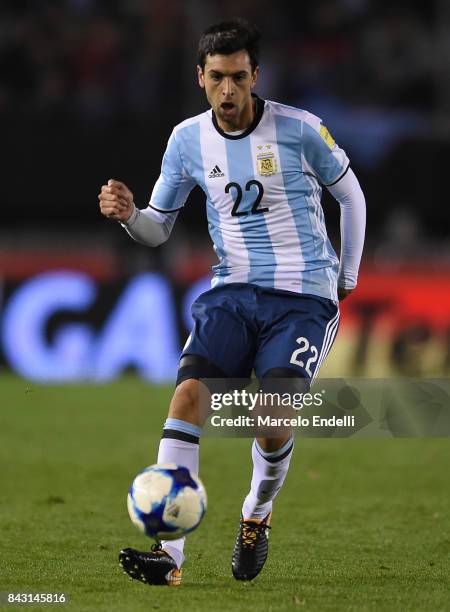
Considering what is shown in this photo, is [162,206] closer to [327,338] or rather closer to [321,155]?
[321,155]

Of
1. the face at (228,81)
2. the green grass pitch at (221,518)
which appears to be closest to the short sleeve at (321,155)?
the face at (228,81)

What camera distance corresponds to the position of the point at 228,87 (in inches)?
198

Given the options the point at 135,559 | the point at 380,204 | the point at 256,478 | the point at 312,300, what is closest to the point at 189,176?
the point at 312,300

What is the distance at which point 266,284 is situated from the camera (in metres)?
5.20

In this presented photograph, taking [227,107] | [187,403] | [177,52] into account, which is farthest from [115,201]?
[177,52]

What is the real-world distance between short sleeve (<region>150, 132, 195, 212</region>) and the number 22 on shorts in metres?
0.90

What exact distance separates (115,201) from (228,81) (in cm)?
66

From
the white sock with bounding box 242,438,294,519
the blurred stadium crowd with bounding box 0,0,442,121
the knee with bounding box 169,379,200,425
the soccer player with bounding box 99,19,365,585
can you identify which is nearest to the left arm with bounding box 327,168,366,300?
the soccer player with bounding box 99,19,365,585

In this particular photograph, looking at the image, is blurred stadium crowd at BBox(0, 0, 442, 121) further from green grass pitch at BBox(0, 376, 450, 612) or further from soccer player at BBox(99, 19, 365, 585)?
soccer player at BBox(99, 19, 365, 585)

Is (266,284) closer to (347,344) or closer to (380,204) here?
(347,344)

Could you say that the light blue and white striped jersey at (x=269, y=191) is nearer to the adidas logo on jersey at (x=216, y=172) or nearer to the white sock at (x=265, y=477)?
the adidas logo on jersey at (x=216, y=172)

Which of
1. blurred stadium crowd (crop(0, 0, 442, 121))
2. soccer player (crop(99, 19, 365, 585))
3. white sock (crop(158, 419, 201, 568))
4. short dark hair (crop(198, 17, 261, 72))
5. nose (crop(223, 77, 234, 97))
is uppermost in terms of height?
blurred stadium crowd (crop(0, 0, 442, 121))

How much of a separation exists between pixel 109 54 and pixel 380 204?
3.44 metres

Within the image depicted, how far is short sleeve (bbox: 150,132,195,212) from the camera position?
5.38 m
